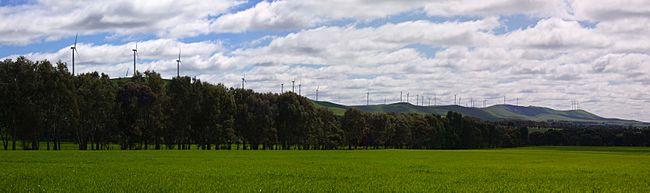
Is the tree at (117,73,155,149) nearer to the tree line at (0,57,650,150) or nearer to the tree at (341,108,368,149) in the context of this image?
the tree line at (0,57,650,150)

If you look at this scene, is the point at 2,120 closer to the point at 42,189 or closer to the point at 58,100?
the point at 58,100

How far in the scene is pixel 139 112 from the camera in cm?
12481

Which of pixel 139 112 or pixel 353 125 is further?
pixel 353 125

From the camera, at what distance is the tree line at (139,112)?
354ft

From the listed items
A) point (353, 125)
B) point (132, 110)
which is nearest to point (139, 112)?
point (132, 110)

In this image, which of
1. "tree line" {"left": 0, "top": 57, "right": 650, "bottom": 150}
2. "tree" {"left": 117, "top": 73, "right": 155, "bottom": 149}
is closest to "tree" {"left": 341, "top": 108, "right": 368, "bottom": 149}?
"tree line" {"left": 0, "top": 57, "right": 650, "bottom": 150}

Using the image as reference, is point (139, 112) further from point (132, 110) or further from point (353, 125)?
point (353, 125)

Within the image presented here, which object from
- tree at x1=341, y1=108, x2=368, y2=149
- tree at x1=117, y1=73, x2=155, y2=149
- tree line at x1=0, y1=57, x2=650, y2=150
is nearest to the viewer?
tree line at x1=0, y1=57, x2=650, y2=150

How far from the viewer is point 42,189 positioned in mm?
27719

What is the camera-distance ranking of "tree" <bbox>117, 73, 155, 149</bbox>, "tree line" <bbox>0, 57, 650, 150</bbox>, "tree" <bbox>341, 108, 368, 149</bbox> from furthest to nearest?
"tree" <bbox>341, 108, 368, 149</bbox> → "tree" <bbox>117, 73, 155, 149</bbox> → "tree line" <bbox>0, 57, 650, 150</bbox>

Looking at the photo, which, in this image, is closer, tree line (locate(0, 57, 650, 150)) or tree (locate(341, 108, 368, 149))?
tree line (locate(0, 57, 650, 150))

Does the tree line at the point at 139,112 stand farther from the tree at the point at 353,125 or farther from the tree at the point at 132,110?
the tree at the point at 353,125

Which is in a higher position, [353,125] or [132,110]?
[132,110]

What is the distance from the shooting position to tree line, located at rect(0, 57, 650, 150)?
354ft
